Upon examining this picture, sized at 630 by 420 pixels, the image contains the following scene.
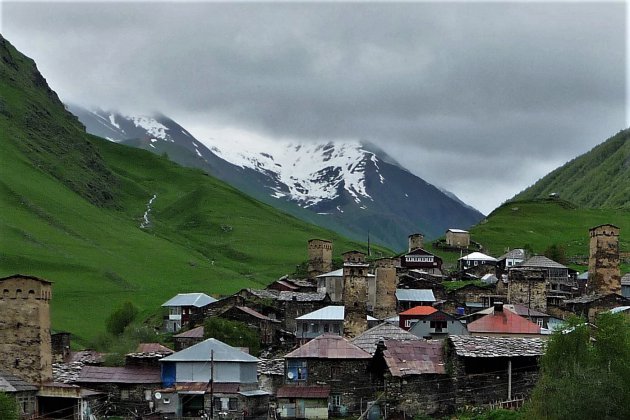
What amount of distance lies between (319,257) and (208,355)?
2477 inches

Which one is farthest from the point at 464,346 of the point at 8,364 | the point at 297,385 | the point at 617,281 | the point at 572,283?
the point at 572,283

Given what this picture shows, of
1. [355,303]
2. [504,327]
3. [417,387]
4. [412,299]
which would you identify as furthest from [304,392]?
[412,299]

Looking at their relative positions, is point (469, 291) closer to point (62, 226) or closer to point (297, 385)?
point (297, 385)

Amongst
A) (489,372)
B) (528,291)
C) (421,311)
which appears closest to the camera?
(489,372)

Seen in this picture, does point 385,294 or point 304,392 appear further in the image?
point 385,294

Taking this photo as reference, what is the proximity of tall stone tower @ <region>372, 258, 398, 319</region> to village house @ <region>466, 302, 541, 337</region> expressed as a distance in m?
24.0

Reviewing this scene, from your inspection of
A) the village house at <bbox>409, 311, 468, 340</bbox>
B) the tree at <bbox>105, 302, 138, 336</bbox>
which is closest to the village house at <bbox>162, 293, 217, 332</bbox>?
the tree at <bbox>105, 302, 138, 336</bbox>

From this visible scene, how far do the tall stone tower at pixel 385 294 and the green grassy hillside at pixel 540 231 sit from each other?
169ft

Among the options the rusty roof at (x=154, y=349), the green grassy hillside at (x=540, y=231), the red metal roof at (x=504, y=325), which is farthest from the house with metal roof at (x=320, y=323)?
the green grassy hillside at (x=540, y=231)

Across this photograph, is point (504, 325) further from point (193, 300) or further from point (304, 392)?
point (193, 300)

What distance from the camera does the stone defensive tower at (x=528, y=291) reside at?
8650 cm

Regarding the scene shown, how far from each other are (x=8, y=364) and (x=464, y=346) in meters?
25.3

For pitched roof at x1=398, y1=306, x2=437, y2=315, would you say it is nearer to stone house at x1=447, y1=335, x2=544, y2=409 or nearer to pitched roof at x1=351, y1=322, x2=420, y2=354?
pitched roof at x1=351, y1=322, x2=420, y2=354

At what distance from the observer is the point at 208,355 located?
60.0 metres
